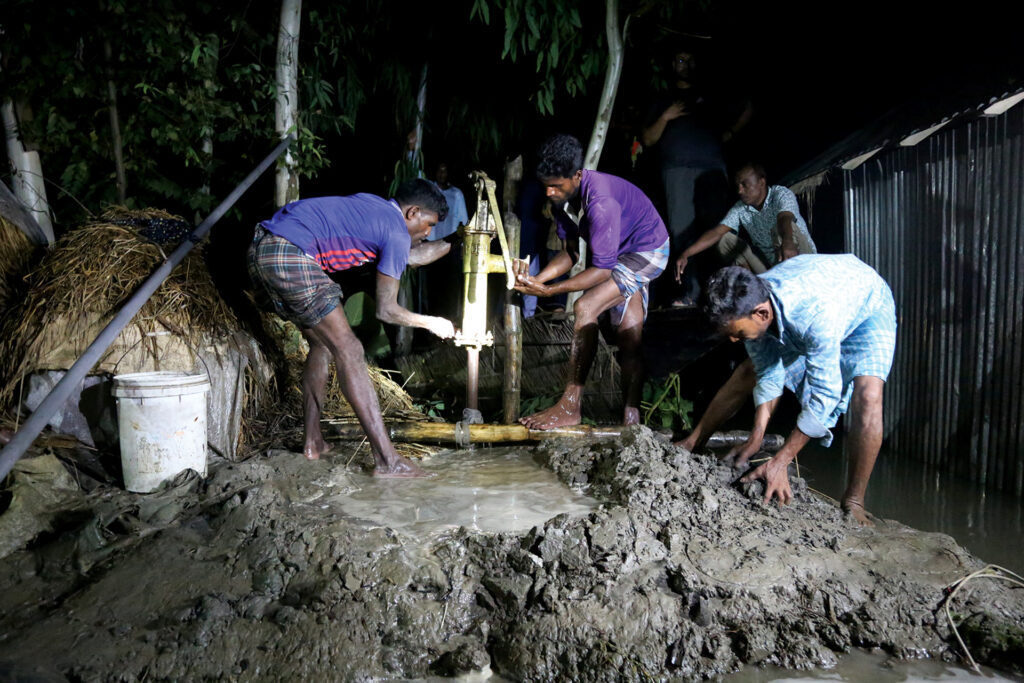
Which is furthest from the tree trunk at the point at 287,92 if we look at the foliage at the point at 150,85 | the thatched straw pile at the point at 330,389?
the thatched straw pile at the point at 330,389

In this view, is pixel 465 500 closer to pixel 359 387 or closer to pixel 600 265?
pixel 359 387

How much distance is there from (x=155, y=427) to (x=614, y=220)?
2.94 meters

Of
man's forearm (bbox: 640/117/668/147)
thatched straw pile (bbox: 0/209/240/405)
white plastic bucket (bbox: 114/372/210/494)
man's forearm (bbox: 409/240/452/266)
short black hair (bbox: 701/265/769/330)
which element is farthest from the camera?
man's forearm (bbox: 640/117/668/147)

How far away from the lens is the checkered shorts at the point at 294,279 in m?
3.67

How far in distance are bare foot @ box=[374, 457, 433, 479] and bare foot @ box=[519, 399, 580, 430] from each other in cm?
92

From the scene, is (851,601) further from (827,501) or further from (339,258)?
(339,258)

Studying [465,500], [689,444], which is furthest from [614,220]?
[465,500]

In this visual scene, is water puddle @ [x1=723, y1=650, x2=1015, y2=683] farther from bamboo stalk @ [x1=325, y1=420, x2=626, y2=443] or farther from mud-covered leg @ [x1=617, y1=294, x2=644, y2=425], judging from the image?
mud-covered leg @ [x1=617, y1=294, x2=644, y2=425]

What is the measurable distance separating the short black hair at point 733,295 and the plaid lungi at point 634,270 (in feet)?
4.85

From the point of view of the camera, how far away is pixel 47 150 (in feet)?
17.4

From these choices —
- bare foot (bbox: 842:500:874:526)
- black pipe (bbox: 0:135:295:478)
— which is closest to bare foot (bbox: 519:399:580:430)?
bare foot (bbox: 842:500:874:526)

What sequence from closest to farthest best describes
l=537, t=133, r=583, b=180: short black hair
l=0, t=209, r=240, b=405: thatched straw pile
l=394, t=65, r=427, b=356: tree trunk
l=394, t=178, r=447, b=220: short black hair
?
l=0, t=209, r=240, b=405: thatched straw pile
l=394, t=178, r=447, b=220: short black hair
l=537, t=133, r=583, b=180: short black hair
l=394, t=65, r=427, b=356: tree trunk

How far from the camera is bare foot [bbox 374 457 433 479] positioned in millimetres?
3750

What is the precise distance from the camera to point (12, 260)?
14.9 ft
